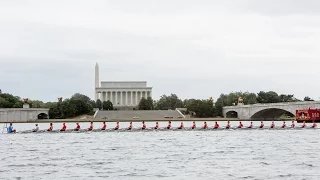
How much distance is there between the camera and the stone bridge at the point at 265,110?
114 meters

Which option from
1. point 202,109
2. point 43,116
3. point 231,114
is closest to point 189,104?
point 202,109

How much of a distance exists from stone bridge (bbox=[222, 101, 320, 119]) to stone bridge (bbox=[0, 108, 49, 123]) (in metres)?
49.8

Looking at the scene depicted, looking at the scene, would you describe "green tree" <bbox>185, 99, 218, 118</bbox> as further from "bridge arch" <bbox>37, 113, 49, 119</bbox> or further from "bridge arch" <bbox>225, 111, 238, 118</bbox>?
"bridge arch" <bbox>37, 113, 49, 119</bbox>

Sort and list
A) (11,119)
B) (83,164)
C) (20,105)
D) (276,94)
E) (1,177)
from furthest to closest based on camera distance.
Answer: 1. (276,94)
2. (20,105)
3. (11,119)
4. (83,164)
5. (1,177)

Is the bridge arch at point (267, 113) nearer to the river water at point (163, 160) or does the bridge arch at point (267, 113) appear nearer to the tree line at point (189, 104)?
the tree line at point (189, 104)

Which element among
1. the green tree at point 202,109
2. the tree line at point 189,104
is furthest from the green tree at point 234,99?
the green tree at point 202,109

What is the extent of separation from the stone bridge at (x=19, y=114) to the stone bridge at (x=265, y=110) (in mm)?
49812

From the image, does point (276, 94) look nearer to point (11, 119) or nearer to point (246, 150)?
point (11, 119)

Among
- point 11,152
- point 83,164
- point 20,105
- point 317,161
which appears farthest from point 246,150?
point 20,105

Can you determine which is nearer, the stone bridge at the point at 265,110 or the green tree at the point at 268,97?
the stone bridge at the point at 265,110

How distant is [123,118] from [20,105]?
3246 centimetres

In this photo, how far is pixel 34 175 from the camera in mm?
33656

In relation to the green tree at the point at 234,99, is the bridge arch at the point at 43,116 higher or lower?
lower

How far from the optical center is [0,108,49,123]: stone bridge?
485ft
